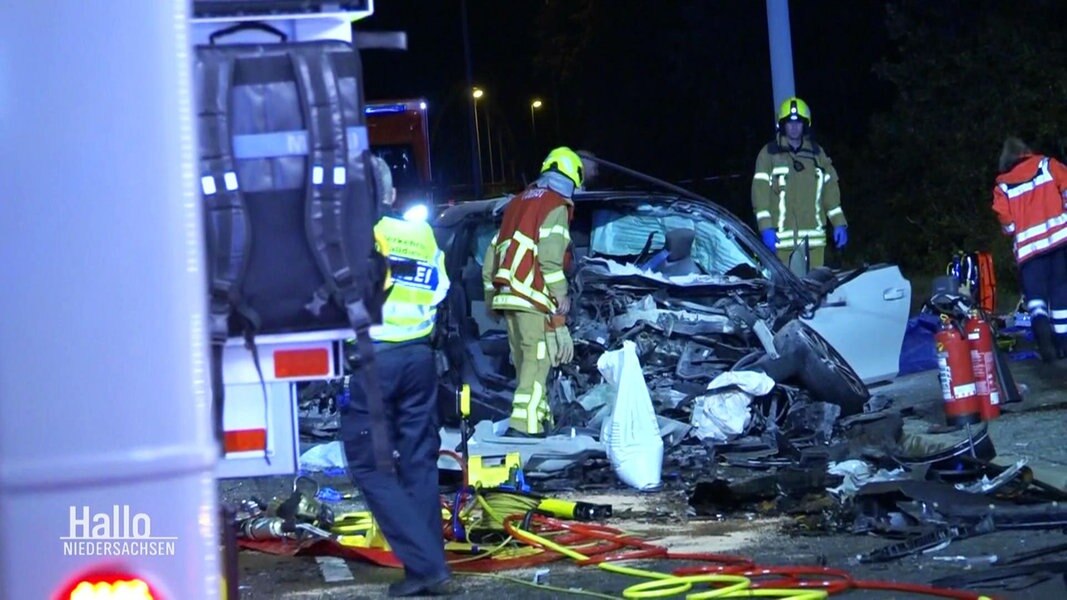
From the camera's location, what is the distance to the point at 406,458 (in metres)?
6.40

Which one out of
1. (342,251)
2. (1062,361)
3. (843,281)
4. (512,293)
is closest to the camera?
(342,251)

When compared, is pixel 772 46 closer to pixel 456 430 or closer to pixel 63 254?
pixel 456 430

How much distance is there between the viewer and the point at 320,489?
897cm

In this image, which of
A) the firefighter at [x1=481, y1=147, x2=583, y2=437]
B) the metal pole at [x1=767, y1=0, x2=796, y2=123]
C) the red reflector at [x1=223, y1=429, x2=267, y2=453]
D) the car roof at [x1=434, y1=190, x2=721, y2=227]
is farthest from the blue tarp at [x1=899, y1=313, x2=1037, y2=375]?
the red reflector at [x1=223, y1=429, x2=267, y2=453]

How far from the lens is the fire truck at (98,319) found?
2252mm

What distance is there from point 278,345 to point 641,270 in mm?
7664

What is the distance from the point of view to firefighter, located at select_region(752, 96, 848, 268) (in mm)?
12484

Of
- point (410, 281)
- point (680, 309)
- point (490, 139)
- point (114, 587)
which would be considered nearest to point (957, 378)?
point (680, 309)

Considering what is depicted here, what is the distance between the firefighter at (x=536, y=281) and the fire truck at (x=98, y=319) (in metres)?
7.15

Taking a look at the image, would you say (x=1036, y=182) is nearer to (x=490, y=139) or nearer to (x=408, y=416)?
(x=408, y=416)

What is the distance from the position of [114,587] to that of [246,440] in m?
0.90

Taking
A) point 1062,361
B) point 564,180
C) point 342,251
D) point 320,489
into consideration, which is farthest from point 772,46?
point 342,251

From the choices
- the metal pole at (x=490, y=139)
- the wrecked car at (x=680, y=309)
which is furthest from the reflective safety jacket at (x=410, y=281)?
the metal pole at (x=490, y=139)

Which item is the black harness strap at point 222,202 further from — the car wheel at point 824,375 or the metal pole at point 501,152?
the metal pole at point 501,152
